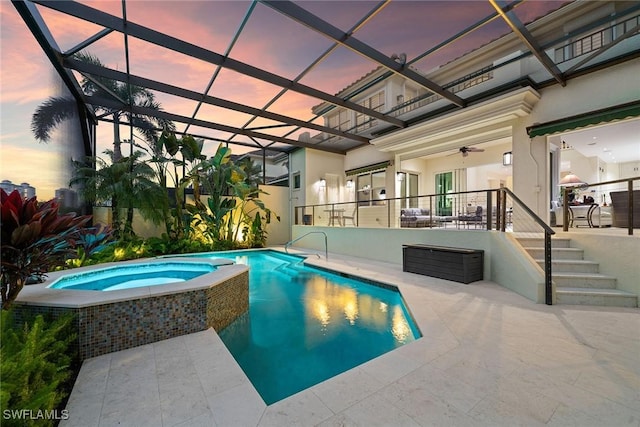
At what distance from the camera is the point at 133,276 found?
5727mm

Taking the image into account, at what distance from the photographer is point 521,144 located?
7039 mm

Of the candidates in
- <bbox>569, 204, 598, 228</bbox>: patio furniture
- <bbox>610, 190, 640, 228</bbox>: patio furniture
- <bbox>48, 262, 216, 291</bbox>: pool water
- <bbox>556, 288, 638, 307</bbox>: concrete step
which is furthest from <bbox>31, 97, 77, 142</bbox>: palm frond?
<bbox>569, 204, 598, 228</bbox>: patio furniture

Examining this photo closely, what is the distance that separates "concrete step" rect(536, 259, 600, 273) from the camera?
4.70 metres

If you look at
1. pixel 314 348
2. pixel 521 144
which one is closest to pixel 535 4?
pixel 521 144

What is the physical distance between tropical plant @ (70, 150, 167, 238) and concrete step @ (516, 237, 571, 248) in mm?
10510

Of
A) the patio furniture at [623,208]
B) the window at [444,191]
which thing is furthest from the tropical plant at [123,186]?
the patio furniture at [623,208]

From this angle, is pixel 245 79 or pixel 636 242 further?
pixel 245 79

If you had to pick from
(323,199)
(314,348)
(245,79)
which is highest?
(245,79)

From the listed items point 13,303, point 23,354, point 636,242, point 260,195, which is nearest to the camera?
point 23,354

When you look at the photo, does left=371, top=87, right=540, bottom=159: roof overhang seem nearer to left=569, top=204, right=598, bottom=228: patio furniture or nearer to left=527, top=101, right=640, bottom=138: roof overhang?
left=527, top=101, right=640, bottom=138: roof overhang

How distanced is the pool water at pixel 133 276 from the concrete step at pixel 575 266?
6825 mm

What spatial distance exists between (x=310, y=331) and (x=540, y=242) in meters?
5.32

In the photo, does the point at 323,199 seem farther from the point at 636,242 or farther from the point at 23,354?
the point at 23,354

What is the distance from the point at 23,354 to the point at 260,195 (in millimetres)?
11657
